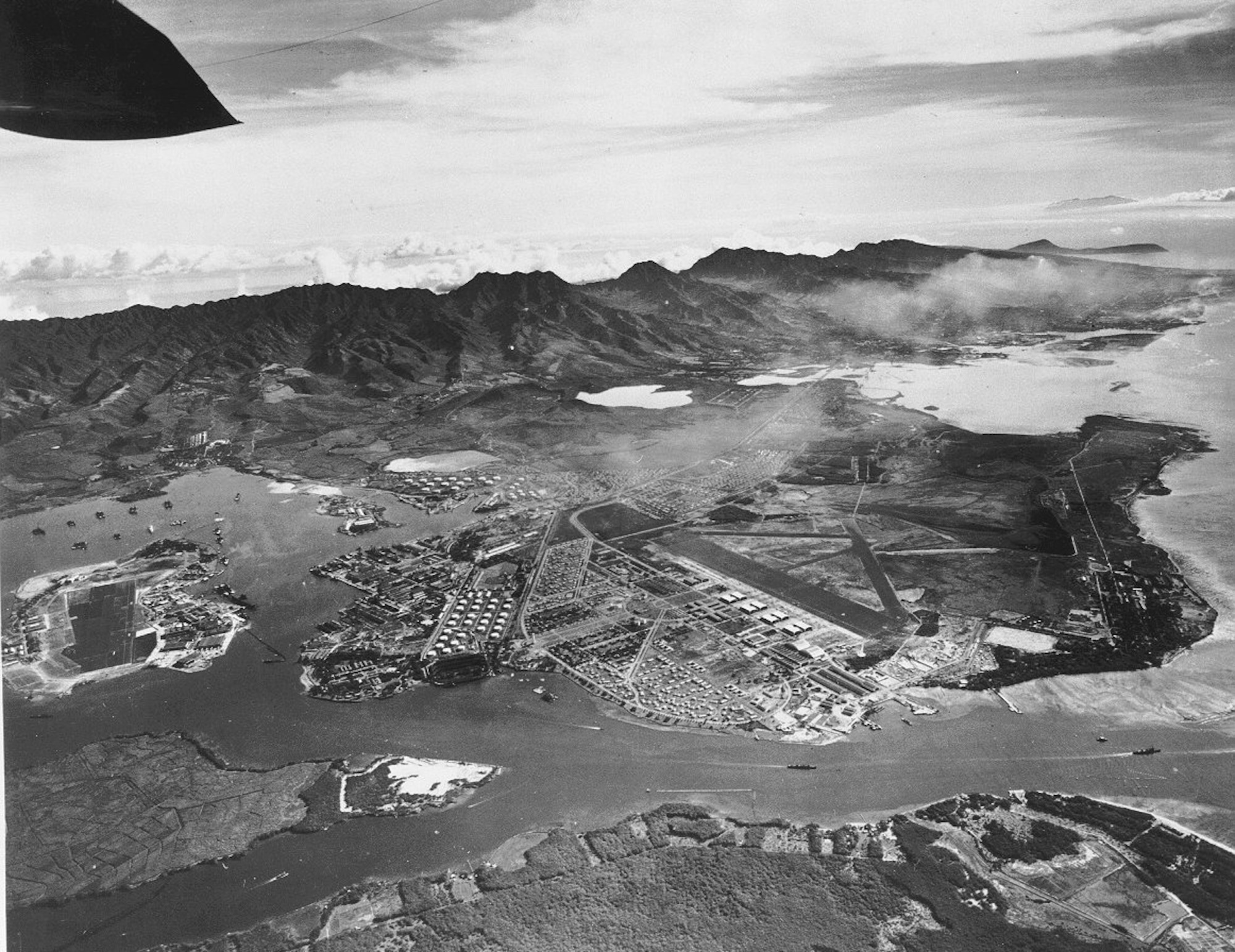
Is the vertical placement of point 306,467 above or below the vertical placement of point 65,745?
above

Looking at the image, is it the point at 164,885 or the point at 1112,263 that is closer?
the point at 164,885

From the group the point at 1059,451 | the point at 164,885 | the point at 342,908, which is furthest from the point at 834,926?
the point at 1059,451

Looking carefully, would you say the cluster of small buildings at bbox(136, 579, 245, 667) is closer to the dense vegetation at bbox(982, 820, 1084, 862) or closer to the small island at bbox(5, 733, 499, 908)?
the small island at bbox(5, 733, 499, 908)

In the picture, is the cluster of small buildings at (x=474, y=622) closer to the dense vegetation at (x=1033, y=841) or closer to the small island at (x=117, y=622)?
the small island at (x=117, y=622)

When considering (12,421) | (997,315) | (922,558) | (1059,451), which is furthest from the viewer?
(997,315)

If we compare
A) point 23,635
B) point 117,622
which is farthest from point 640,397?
point 23,635

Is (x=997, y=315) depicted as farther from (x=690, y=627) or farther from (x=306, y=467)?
(x=306, y=467)

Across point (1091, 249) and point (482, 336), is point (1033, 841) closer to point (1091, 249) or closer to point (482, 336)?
point (1091, 249)

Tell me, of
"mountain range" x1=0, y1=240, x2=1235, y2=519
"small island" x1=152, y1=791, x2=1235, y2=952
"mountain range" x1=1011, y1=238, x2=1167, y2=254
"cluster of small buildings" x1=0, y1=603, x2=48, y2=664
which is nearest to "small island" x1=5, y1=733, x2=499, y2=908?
"small island" x1=152, y1=791, x2=1235, y2=952
